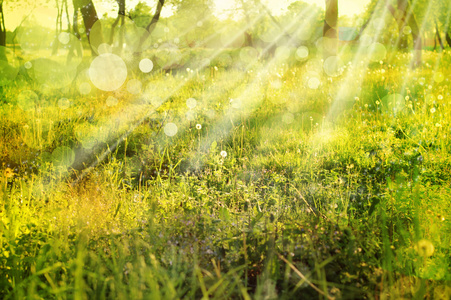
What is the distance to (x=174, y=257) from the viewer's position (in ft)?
6.33

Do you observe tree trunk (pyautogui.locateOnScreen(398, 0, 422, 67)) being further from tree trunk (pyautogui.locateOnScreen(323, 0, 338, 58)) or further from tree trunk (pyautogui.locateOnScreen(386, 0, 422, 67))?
tree trunk (pyautogui.locateOnScreen(323, 0, 338, 58))

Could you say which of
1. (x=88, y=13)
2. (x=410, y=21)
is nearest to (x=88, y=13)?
(x=88, y=13)

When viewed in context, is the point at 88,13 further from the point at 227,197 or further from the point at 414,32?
the point at 414,32

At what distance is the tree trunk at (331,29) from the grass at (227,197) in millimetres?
2371

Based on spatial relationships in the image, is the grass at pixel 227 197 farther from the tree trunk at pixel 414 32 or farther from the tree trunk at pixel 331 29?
the tree trunk at pixel 414 32

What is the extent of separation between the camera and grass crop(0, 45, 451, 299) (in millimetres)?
1855

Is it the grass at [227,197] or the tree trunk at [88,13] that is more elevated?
the tree trunk at [88,13]

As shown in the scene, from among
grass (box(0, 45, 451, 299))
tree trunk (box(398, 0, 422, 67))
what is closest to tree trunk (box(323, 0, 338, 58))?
grass (box(0, 45, 451, 299))

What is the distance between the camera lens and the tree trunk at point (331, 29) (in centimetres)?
902

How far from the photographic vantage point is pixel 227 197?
3104 mm

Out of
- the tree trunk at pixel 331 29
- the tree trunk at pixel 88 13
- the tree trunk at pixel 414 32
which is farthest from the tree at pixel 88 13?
the tree trunk at pixel 414 32

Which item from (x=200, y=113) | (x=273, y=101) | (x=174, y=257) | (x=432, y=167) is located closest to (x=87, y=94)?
(x=200, y=113)

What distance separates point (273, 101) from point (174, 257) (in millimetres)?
4503

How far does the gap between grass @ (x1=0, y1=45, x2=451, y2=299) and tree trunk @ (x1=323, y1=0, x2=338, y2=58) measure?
7.78 feet
